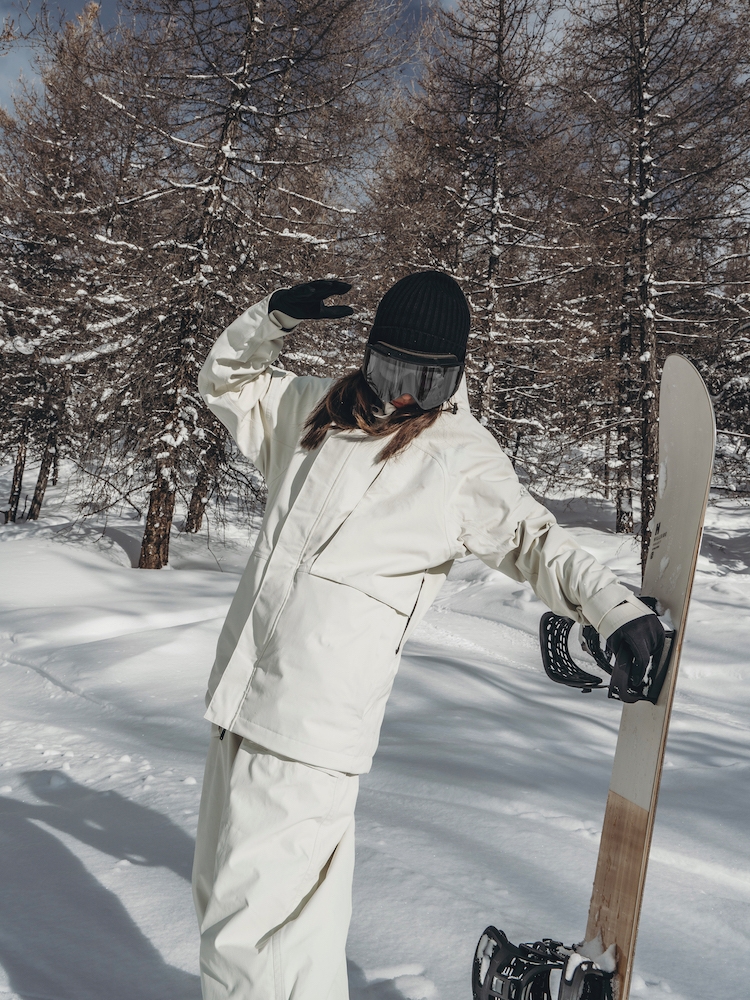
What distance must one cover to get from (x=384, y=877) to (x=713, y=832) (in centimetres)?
130

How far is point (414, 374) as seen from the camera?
1.51 metres

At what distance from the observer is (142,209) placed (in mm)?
10289

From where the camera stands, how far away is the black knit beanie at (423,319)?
1.54m

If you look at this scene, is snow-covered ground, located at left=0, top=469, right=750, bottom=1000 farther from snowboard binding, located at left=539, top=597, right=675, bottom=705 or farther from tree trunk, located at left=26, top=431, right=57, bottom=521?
tree trunk, located at left=26, top=431, right=57, bottom=521

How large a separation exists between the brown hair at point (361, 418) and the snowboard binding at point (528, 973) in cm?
106

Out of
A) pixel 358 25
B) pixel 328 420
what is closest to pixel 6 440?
pixel 358 25

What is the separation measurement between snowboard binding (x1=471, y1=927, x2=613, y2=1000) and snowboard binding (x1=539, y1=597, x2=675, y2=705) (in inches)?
22.2

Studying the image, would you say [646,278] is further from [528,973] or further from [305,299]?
[528,973]

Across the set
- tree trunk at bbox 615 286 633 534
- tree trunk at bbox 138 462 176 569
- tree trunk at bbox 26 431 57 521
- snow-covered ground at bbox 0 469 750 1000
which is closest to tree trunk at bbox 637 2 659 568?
tree trunk at bbox 615 286 633 534

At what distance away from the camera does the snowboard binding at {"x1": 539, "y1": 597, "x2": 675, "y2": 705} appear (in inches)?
54.2

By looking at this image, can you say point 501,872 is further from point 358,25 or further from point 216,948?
point 358,25

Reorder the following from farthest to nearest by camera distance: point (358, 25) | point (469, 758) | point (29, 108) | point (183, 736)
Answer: point (29, 108), point (358, 25), point (183, 736), point (469, 758)

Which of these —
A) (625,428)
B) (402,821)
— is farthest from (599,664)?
(625,428)

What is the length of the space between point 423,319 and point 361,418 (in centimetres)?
26
